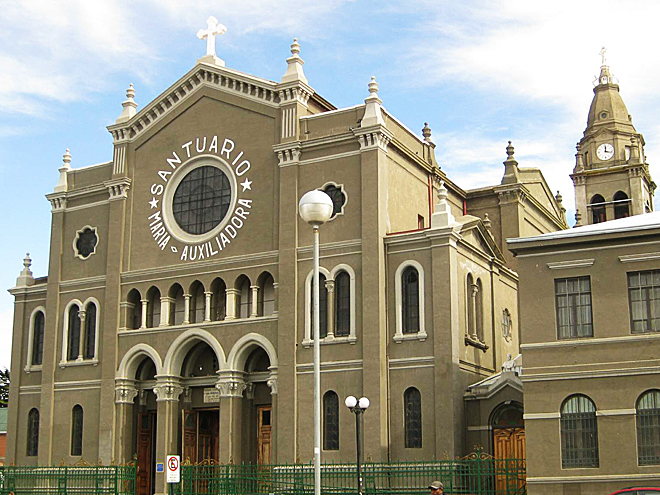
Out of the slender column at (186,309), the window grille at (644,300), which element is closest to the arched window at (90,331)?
the slender column at (186,309)

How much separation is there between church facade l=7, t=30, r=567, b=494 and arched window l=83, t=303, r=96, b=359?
90mm

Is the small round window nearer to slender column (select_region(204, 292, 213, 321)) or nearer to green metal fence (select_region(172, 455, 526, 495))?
slender column (select_region(204, 292, 213, 321))

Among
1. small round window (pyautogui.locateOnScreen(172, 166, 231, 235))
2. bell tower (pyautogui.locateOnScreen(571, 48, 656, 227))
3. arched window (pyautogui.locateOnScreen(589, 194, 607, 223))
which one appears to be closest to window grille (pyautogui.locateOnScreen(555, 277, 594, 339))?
small round window (pyautogui.locateOnScreen(172, 166, 231, 235))

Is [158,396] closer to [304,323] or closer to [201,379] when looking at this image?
[201,379]

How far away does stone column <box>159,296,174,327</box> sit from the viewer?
40.8 meters

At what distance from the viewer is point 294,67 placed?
131 ft

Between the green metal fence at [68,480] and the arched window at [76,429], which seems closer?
the green metal fence at [68,480]

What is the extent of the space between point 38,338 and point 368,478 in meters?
20.3

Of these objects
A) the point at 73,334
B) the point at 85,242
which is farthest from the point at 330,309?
the point at 85,242

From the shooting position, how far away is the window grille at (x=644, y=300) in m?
28.1

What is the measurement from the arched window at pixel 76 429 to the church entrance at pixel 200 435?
5166 millimetres

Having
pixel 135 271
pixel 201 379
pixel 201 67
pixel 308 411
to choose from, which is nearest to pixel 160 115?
pixel 201 67

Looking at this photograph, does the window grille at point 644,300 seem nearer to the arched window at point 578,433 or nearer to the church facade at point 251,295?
the arched window at point 578,433

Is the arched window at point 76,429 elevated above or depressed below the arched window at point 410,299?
below
